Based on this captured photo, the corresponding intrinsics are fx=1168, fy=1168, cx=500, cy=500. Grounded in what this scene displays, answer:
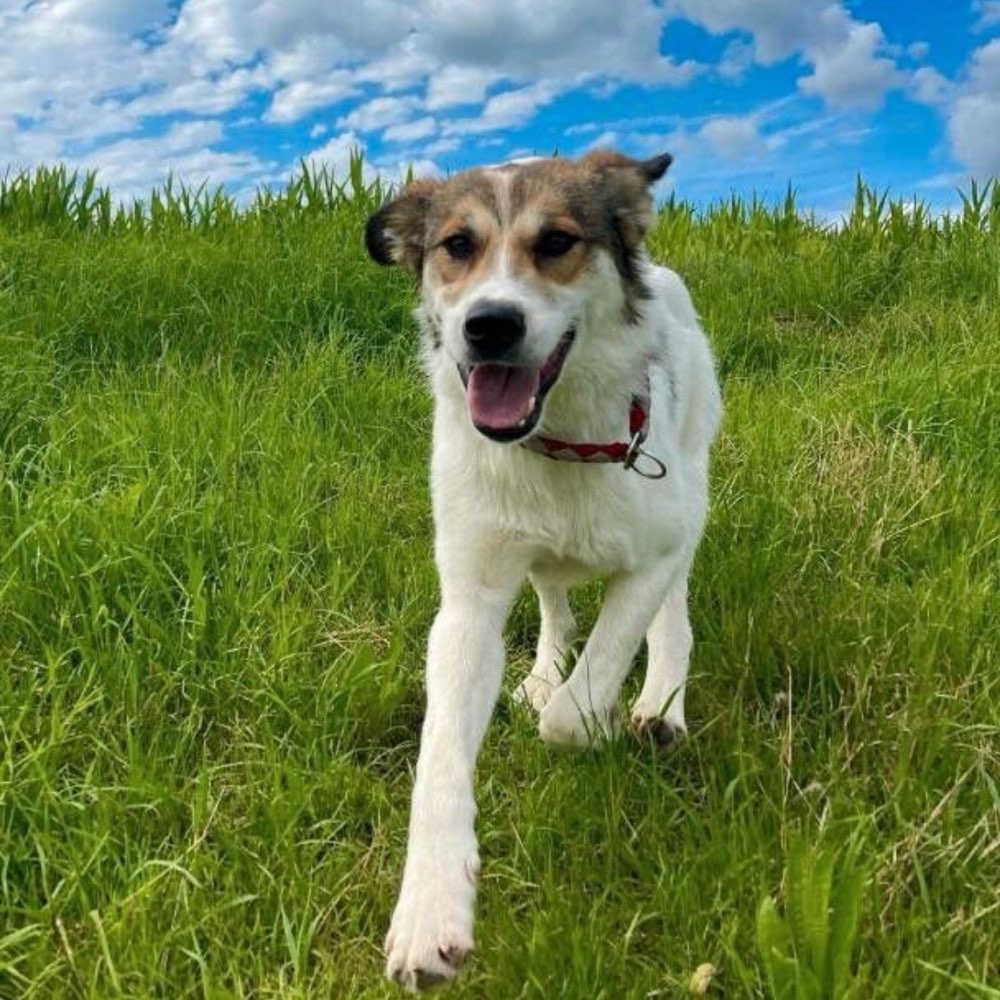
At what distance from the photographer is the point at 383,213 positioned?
138 inches

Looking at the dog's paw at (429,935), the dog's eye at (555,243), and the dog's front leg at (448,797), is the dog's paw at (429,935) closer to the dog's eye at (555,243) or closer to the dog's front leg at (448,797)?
the dog's front leg at (448,797)

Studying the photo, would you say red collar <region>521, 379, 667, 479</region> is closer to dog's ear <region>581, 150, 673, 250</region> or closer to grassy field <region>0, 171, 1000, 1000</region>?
dog's ear <region>581, 150, 673, 250</region>

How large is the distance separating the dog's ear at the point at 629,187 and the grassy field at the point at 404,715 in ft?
3.86

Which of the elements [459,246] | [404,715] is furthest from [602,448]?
[404,715]

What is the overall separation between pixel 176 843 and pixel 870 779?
1623 millimetres

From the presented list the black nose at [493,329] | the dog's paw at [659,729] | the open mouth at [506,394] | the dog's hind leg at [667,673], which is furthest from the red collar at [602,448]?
the dog's paw at [659,729]

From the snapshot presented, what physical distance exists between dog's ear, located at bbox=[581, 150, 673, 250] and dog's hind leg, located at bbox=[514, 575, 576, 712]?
105 cm

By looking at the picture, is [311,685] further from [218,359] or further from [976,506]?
[218,359]

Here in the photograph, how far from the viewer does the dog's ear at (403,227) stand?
11.4 ft

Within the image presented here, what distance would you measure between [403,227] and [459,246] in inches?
18.2

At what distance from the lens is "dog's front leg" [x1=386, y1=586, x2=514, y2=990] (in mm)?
2057

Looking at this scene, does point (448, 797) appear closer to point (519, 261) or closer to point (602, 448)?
point (602, 448)

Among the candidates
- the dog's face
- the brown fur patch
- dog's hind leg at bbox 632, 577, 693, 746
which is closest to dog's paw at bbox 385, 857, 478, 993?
dog's hind leg at bbox 632, 577, 693, 746

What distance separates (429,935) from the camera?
206 cm
